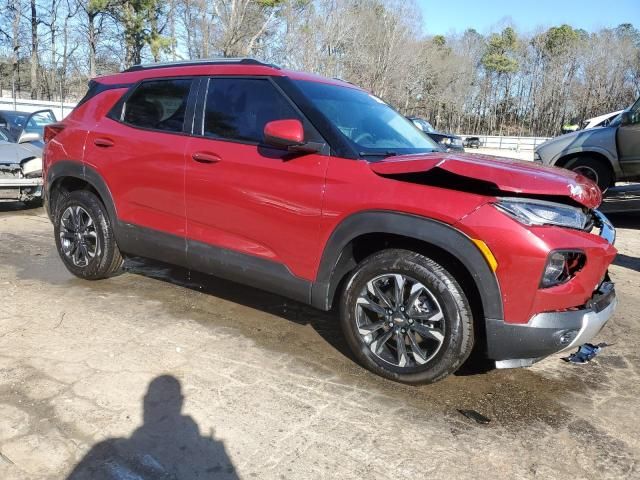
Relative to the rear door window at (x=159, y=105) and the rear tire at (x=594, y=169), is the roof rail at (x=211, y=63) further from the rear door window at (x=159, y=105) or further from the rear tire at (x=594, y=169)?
the rear tire at (x=594, y=169)

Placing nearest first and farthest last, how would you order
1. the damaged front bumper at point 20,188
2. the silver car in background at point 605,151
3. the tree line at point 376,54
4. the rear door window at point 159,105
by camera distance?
the rear door window at point 159,105 < the silver car in background at point 605,151 < the damaged front bumper at point 20,188 < the tree line at point 376,54

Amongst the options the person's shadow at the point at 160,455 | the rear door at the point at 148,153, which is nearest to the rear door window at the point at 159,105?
the rear door at the point at 148,153

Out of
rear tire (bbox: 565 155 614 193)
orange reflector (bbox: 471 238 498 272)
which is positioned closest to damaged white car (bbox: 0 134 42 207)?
orange reflector (bbox: 471 238 498 272)

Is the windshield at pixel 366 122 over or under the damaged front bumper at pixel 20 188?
over

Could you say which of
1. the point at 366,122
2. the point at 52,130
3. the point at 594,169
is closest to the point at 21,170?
the point at 52,130

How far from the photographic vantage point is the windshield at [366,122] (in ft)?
11.7

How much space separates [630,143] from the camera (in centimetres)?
824

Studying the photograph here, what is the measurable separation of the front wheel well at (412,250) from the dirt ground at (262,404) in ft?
1.68

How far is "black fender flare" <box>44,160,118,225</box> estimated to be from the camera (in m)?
4.47

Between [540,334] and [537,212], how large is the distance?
63 cm

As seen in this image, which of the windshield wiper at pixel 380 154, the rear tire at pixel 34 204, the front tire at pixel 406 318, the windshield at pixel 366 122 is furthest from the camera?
the rear tire at pixel 34 204

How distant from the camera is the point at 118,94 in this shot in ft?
A: 14.9

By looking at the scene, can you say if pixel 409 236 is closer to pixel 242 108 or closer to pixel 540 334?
pixel 540 334

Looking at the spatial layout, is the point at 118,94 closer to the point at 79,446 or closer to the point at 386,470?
the point at 79,446
